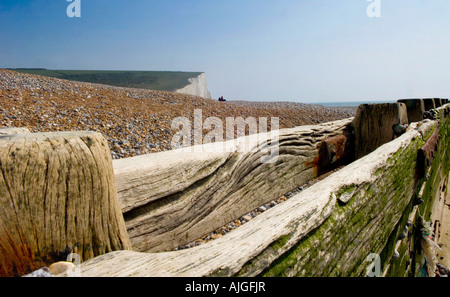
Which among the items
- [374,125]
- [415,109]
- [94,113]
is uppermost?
[94,113]

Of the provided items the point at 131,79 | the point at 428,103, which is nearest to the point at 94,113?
the point at 428,103

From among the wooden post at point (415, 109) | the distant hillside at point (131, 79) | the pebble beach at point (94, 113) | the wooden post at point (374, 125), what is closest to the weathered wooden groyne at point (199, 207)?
the wooden post at point (374, 125)

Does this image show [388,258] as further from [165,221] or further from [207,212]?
[165,221]

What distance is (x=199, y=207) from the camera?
1.29 meters

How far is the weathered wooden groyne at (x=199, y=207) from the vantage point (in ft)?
2.11

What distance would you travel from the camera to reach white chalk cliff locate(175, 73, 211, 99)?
121 ft

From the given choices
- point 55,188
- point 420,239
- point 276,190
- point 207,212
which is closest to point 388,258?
point 276,190

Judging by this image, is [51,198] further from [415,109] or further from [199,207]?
[415,109]

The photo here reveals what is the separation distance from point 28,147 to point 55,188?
12 cm

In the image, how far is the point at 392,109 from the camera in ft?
8.25

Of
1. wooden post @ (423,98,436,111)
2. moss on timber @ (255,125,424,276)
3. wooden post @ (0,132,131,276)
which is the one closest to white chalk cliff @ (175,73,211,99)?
wooden post @ (423,98,436,111)

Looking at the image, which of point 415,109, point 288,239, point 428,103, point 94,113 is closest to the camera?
point 288,239

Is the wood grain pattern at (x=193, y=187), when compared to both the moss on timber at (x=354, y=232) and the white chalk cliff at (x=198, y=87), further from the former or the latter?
the white chalk cliff at (x=198, y=87)

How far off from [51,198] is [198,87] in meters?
44.0
